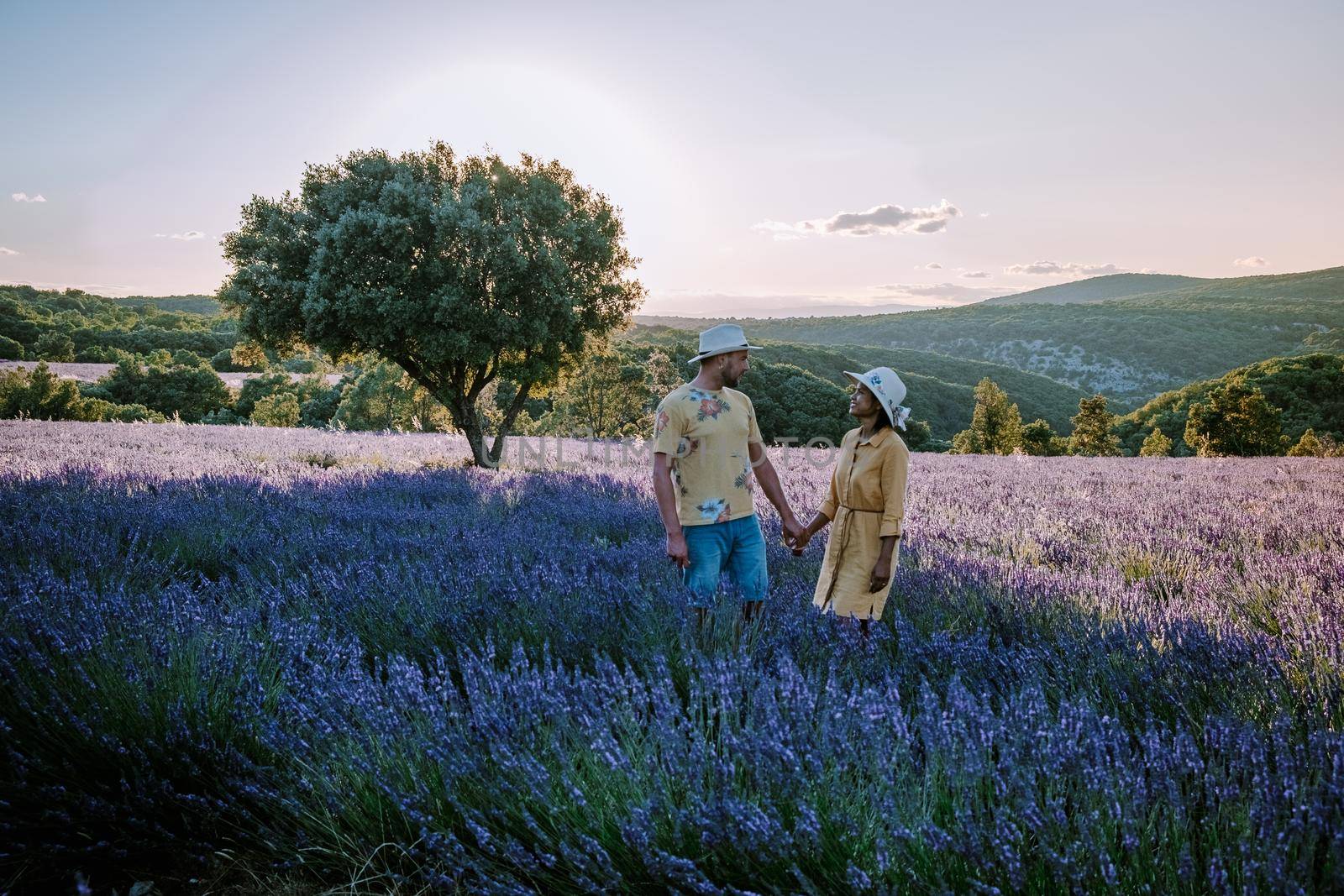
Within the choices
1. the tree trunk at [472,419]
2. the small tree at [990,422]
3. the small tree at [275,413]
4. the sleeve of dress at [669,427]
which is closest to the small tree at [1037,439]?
the small tree at [990,422]

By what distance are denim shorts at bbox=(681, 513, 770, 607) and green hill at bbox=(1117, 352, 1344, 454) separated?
59751mm

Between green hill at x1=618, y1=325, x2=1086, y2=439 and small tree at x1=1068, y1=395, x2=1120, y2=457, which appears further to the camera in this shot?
green hill at x1=618, y1=325, x2=1086, y2=439

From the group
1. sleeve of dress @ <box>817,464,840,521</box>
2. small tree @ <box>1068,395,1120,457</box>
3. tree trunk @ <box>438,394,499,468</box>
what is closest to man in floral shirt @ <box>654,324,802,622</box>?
sleeve of dress @ <box>817,464,840,521</box>

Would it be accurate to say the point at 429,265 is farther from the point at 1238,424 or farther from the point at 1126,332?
the point at 1126,332

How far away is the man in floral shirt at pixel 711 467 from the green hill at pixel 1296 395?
59806 millimetres

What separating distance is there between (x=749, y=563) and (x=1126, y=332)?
165863 millimetres

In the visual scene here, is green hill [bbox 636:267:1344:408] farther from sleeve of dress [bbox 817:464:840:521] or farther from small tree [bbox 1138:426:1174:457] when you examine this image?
sleeve of dress [bbox 817:464:840:521]

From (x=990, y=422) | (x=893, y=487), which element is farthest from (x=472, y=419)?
(x=990, y=422)

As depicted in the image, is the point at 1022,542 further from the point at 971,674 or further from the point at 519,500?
the point at 519,500

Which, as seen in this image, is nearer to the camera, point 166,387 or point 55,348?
point 166,387

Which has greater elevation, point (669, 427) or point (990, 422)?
point (669, 427)

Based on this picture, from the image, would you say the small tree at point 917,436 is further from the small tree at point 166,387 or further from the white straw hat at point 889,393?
the white straw hat at point 889,393

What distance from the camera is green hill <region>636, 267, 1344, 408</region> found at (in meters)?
124

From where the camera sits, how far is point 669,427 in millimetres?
3193
